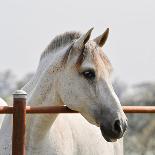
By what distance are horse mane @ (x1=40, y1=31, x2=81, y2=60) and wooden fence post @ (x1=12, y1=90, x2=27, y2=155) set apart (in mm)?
1273

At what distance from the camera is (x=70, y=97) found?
593cm

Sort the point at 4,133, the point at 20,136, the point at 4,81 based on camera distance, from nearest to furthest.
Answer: the point at 20,136 < the point at 4,133 < the point at 4,81

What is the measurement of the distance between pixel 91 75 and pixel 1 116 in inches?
69.4

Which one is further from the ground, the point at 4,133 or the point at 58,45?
the point at 58,45

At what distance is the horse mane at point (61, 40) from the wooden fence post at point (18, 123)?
1.27 metres

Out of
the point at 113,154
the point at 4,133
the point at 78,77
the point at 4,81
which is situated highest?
the point at 78,77

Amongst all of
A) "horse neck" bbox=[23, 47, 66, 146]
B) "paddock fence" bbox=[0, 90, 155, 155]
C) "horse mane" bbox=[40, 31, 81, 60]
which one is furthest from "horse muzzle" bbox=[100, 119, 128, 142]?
"horse mane" bbox=[40, 31, 81, 60]

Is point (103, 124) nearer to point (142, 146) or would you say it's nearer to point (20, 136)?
point (20, 136)

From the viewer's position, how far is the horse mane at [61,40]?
6.32 metres

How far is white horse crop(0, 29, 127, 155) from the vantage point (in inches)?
224

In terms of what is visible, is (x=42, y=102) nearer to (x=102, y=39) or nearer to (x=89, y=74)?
(x=89, y=74)

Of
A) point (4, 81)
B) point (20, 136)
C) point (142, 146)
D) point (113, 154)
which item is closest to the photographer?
point (20, 136)

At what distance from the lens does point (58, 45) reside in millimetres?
6395

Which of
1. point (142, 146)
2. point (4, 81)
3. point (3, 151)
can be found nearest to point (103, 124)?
point (3, 151)
